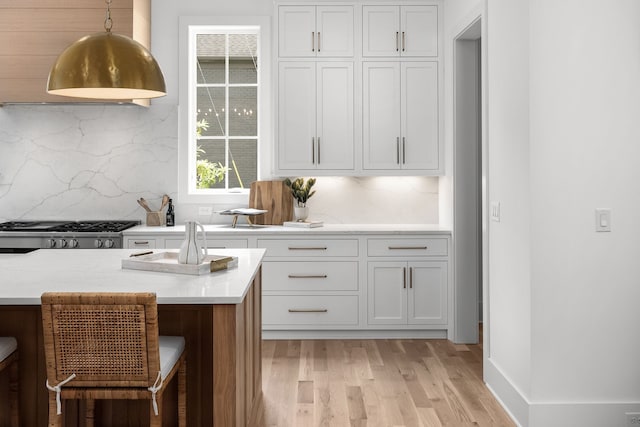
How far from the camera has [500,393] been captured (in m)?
3.44

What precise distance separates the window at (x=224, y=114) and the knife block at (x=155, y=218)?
0.36m

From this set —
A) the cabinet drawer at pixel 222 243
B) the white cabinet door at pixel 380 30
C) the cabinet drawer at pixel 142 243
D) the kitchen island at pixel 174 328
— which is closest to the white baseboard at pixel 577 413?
the kitchen island at pixel 174 328

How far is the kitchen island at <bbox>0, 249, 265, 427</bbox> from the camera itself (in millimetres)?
2230

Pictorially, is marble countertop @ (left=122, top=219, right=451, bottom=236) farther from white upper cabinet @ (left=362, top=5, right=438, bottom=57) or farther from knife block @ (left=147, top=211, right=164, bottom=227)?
white upper cabinet @ (left=362, top=5, right=438, bottom=57)

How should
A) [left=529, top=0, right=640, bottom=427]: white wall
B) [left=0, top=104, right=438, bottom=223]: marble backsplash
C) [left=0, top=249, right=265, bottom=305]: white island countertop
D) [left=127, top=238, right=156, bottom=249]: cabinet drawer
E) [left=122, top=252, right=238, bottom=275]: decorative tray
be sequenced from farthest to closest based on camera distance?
1. [left=0, top=104, right=438, bottom=223]: marble backsplash
2. [left=127, top=238, right=156, bottom=249]: cabinet drawer
3. [left=529, top=0, right=640, bottom=427]: white wall
4. [left=122, top=252, right=238, bottom=275]: decorative tray
5. [left=0, top=249, right=265, bottom=305]: white island countertop

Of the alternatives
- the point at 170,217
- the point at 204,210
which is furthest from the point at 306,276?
the point at 170,217

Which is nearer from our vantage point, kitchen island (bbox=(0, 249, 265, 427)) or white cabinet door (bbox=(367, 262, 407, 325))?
kitchen island (bbox=(0, 249, 265, 427))

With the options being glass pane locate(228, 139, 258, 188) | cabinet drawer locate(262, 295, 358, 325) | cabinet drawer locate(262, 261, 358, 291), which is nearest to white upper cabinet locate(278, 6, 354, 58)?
glass pane locate(228, 139, 258, 188)

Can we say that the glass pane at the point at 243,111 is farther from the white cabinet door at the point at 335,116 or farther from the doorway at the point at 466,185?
the doorway at the point at 466,185

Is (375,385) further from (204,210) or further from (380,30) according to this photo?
(380,30)

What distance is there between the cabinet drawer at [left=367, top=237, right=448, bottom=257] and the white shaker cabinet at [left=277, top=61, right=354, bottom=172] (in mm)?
837

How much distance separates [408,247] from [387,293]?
1.32 feet

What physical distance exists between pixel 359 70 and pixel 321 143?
681 mm

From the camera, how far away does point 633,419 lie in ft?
9.78
